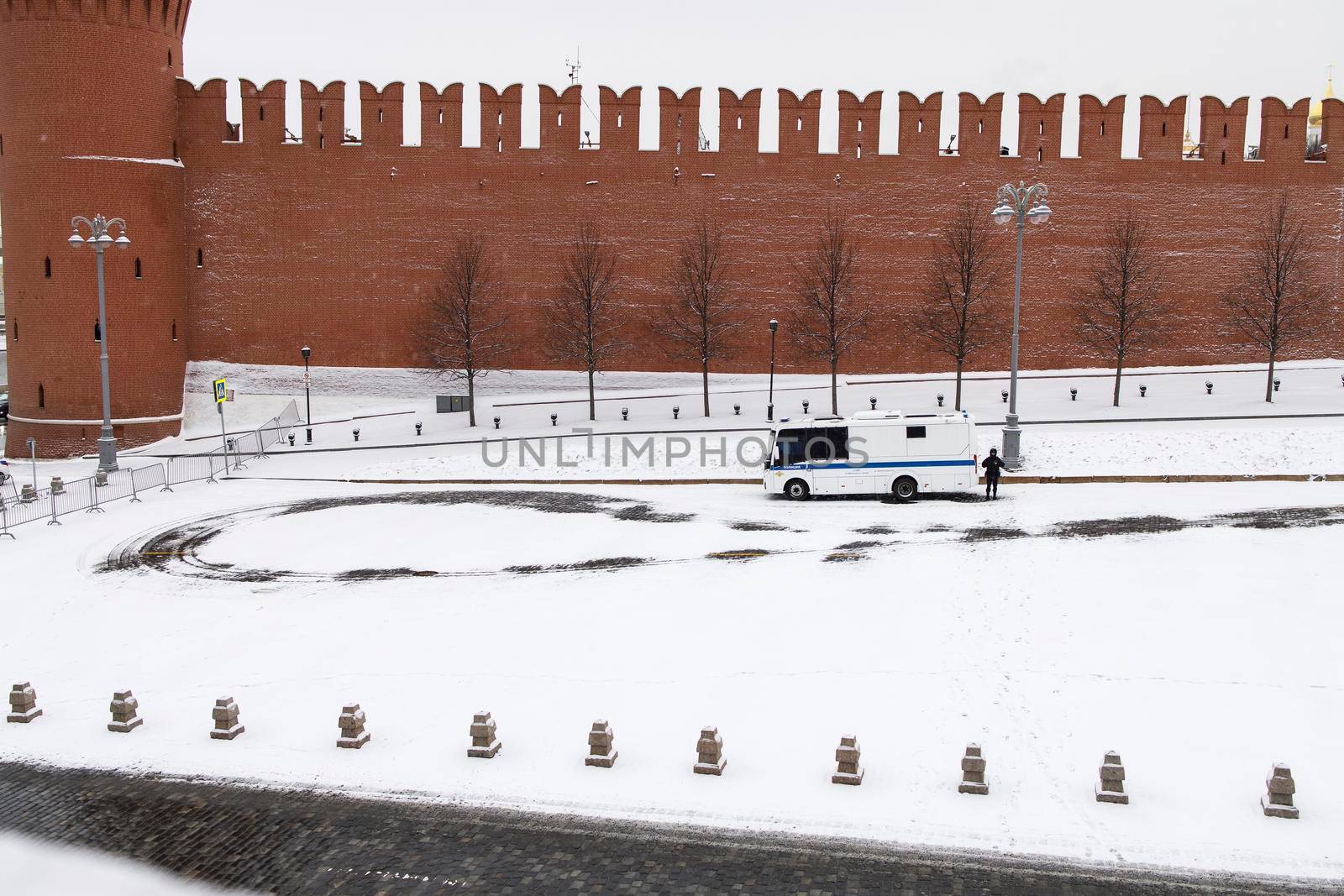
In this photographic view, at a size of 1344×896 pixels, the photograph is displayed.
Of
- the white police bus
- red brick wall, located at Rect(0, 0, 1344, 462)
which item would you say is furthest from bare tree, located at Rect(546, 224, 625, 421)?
the white police bus

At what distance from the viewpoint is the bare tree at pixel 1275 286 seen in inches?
1335

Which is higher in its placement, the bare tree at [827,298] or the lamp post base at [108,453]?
the bare tree at [827,298]

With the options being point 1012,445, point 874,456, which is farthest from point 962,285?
point 874,456

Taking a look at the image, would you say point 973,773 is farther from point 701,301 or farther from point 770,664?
point 701,301

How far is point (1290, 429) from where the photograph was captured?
78.9 feet

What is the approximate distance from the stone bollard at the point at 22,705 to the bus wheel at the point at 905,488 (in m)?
14.7

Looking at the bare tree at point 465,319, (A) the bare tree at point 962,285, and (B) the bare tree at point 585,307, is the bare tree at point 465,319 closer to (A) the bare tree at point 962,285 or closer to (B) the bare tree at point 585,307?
(B) the bare tree at point 585,307

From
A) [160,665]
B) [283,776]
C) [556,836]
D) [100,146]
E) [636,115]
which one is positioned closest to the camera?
[556,836]

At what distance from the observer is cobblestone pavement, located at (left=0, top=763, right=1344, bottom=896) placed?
7031 mm

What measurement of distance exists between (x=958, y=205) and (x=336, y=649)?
2846 centimetres

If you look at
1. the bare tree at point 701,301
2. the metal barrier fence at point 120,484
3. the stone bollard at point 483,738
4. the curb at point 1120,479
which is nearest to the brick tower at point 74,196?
the metal barrier fence at point 120,484

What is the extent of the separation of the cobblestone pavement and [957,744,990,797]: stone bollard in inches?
34.0

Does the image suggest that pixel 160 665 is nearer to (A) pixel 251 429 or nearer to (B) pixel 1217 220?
(A) pixel 251 429

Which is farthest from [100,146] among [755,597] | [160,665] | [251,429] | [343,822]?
[343,822]
